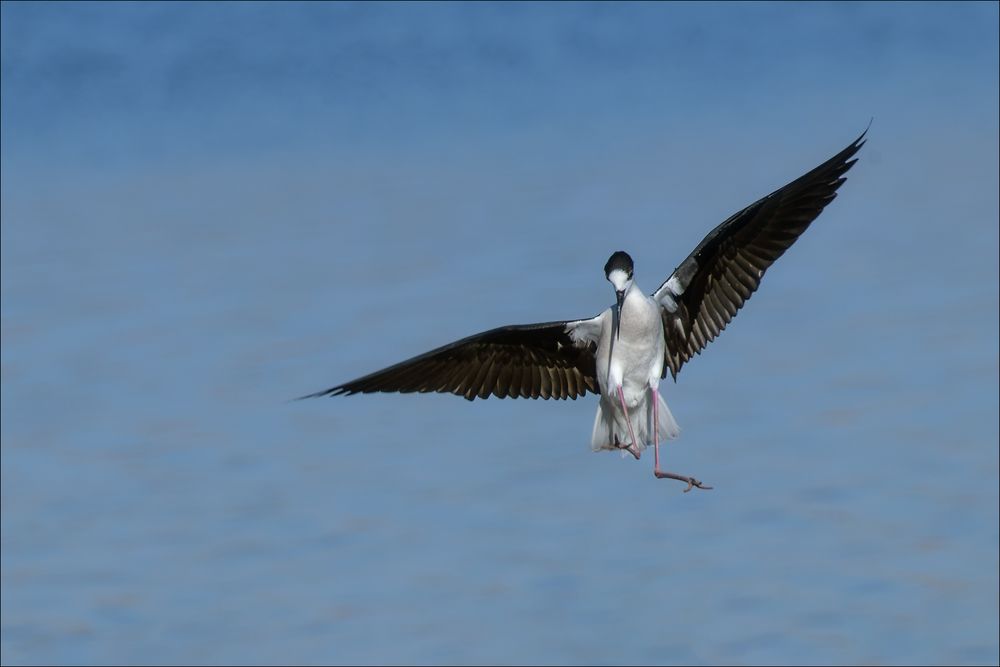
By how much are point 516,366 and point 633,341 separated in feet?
6.72

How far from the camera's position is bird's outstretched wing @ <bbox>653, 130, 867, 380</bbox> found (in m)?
14.1

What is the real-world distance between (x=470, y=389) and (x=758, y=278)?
326 centimetres

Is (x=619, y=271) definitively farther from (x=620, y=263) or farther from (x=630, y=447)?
(x=630, y=447)

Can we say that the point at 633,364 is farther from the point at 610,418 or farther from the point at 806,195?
the point at 806,195

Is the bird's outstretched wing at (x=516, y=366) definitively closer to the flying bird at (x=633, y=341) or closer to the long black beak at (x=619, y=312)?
the flying bird at (x=633, y=341)

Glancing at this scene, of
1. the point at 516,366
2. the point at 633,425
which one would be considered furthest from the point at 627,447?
the point at 516,366

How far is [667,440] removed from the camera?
13.9 metres

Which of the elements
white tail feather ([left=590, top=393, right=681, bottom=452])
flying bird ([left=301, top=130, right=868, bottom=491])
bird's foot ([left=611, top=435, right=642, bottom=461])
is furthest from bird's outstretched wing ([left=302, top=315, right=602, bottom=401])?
bird's foot ([left=611, top=435, right=642, bottom=461])

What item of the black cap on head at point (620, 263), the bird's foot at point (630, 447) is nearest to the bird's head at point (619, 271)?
the black cap on head at point (620, 263)

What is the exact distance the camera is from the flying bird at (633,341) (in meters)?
13.8

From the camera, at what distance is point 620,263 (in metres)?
13.2

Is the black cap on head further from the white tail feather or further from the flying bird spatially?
the white tail feather

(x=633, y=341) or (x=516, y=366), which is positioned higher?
(x=516, y=366)

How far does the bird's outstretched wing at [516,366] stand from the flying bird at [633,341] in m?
0.01
